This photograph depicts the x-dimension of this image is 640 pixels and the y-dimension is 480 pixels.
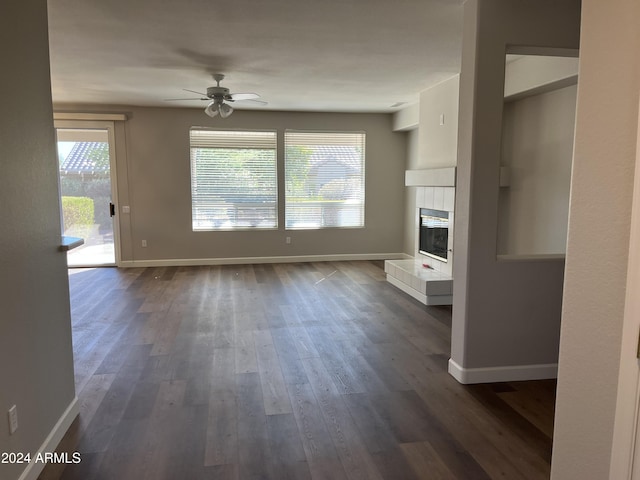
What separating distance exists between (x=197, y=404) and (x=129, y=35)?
2935 millimetres

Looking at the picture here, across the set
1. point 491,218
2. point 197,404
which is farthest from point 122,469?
point 491,218

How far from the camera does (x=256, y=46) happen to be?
3.96 metres

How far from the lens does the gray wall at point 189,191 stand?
728cm

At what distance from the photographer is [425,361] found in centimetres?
351

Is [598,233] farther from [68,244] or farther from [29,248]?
[68,244]

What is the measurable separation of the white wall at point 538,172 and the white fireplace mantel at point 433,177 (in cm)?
62

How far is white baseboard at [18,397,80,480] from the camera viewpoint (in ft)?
6.66

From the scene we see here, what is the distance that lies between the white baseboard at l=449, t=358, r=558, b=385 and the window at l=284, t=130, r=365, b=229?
5129 mm

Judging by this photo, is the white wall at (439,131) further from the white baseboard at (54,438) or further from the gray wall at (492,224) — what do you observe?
the white baseboard at (54,438)

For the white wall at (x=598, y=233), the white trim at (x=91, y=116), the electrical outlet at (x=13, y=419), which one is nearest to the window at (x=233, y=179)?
the white trim at (x=91, y=116)

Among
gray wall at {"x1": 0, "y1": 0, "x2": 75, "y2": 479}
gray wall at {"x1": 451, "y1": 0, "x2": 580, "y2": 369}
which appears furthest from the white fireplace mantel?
gray wall at {"x1": 0, "y1": 0, "x2": 75, "y2": 479}

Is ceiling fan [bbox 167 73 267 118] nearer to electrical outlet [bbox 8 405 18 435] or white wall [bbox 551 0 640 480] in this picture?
electrical outlet [bbox 8 405 18 435]

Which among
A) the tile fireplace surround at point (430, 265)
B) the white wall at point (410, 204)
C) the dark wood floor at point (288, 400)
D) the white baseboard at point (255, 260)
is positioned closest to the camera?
the dark wood floor at point (288, 400)

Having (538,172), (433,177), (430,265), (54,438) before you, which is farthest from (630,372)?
(430,265)
